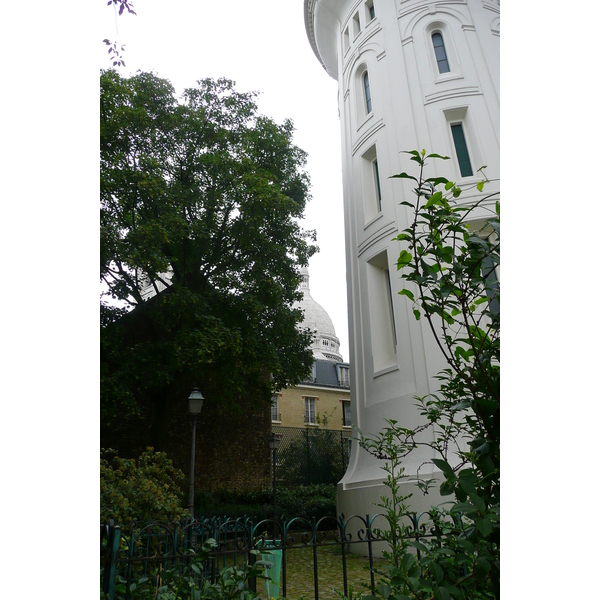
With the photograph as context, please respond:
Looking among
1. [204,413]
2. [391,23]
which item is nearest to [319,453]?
[204,413]

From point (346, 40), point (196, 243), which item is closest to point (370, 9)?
point (346, 40)

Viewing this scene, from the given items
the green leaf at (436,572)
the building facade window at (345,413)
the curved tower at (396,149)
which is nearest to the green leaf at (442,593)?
the green leaf at (436,572)

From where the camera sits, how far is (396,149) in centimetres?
1452

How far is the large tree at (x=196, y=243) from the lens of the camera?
14742 mm

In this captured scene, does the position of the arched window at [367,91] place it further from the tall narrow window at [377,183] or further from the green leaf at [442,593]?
the green leaf at [442,593]

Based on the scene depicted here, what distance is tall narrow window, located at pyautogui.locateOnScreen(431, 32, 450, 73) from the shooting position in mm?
15508

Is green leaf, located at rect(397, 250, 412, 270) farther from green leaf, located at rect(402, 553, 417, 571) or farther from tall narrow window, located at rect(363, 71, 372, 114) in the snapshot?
tall narrow window, located at rect(363, 71, 372, 114)

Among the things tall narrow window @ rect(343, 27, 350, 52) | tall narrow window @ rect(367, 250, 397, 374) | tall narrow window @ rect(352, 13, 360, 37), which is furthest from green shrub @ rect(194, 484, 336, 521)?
tall narrow window @ rect(352, 13, 360, 37)

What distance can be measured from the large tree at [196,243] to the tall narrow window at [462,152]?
206 inches

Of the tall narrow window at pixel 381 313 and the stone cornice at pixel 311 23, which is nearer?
the tall narrow window at pixel 381 313

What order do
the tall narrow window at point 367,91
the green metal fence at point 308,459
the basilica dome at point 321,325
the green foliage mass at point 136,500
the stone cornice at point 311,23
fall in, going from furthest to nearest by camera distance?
the basilica dome at point 321,325
the green metal fence at point 308,459
the stone cornice at point 311,23
the tall narrow window at point 367,91
the green foliage mass at point 136,500

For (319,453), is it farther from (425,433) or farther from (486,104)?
(486,104)

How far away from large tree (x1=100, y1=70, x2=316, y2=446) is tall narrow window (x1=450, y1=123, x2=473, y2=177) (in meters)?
5.24

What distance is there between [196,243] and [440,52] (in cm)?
945
